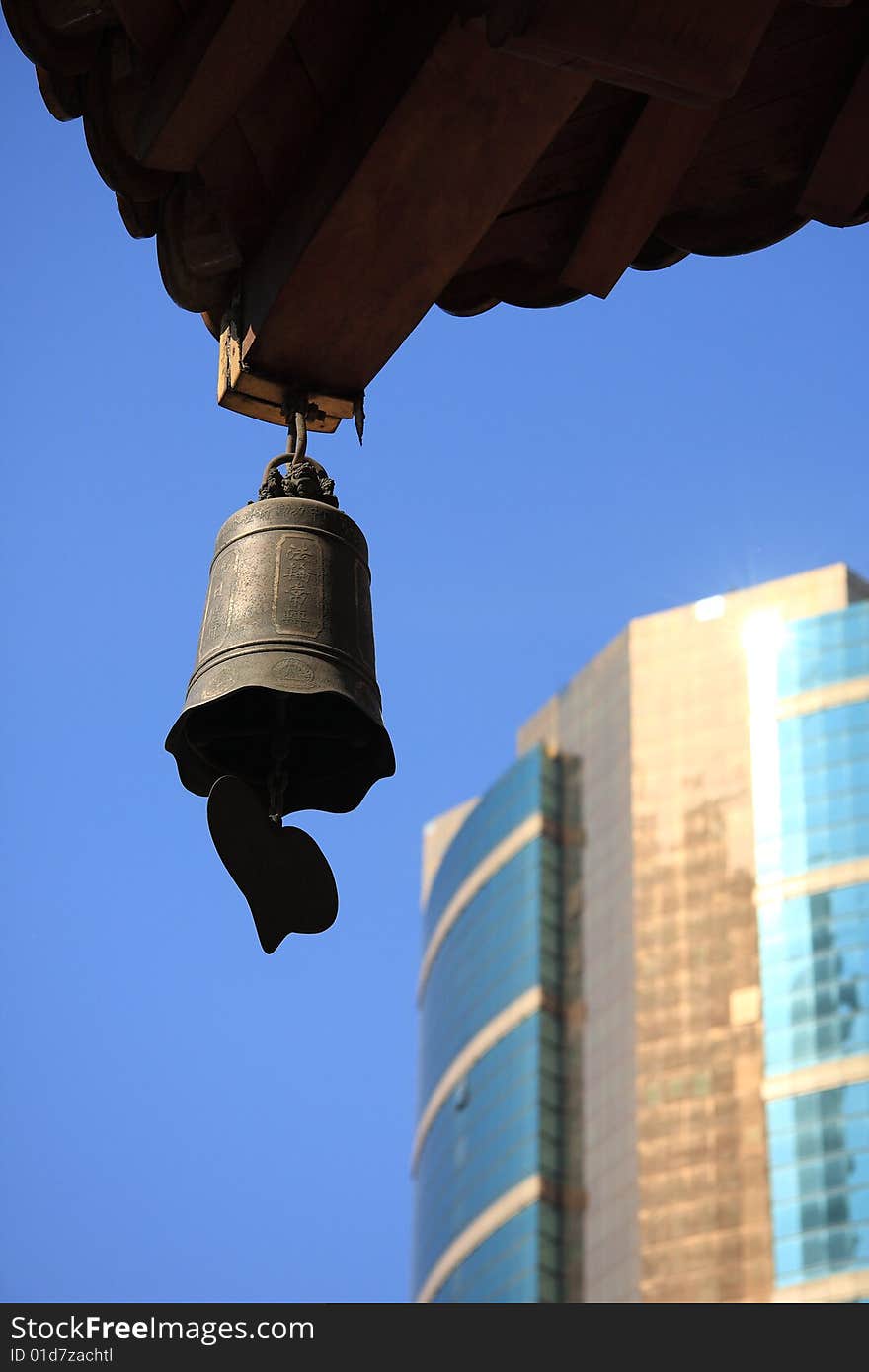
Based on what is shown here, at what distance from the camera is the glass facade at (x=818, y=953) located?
52.1 meters

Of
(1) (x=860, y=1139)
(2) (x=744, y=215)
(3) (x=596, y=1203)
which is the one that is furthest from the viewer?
(3) (x=596, y=1203)

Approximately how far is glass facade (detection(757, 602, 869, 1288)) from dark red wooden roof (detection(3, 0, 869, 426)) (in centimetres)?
4988

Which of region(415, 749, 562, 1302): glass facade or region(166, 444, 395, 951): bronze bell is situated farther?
region(415, 749, 562, 1302): glass facade

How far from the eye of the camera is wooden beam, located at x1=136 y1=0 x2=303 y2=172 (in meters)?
3.39

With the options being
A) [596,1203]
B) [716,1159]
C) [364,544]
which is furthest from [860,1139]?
[364,544]

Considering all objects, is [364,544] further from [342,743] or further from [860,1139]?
[860,1139]

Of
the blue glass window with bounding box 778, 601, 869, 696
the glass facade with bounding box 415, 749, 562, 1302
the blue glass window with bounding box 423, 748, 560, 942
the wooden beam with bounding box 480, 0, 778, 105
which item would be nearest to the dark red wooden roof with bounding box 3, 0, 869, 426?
the wooden beam with bounding box 480, 0, 778, 105

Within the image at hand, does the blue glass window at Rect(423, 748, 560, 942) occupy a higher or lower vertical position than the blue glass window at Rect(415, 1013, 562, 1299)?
higher

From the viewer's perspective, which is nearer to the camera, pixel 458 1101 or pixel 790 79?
pixel 790 79

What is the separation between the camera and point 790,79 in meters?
3.94

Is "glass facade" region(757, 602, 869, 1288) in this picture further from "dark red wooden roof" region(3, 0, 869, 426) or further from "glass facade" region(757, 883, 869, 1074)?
"dark red wooden roof" region(3, 0, 869, 426)

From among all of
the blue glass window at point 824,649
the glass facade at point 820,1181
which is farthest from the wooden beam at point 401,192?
the blue glass window at point 824,649
